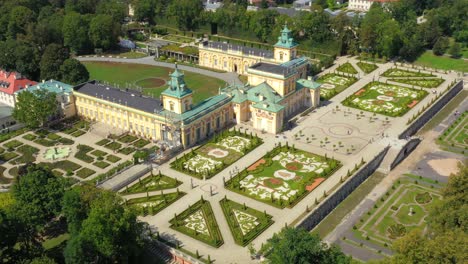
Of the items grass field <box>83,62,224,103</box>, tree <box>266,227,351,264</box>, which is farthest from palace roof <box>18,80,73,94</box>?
tree <box>266,227,351,264</box>

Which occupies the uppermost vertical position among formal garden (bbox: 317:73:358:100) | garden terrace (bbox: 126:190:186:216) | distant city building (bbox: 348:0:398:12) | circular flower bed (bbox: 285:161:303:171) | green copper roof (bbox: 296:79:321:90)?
distant city building (bbox: 348:0:398:12)

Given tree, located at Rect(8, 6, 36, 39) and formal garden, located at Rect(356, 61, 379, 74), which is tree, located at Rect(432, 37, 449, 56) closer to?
formal garden, located at Rect(356, 61, 379, 74)

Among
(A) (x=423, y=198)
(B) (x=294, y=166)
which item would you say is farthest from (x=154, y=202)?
(A) (x=423, y=198)

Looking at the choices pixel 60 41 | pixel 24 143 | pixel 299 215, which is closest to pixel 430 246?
pixel 299 215

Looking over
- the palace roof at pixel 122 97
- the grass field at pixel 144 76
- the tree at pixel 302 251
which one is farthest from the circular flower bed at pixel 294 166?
the grass field at pixel 144 76

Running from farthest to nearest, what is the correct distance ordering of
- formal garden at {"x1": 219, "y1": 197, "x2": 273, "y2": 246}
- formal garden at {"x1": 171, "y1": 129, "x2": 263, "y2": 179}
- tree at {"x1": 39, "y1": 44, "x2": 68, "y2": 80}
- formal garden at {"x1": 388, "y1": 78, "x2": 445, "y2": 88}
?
formal garden at {"x1": 388, "y1": 78, "x2": 445, "y2": 88}, tree at {"x1": 39, "y1": 44, "x2": 68, "y2": 80}, formal garden at {"x1": 171, "y1": 129, "x2": 263, "y2": 179}, formal garden at {"x1": 219, "y1": 197, "x2": 273, "y2": 246}

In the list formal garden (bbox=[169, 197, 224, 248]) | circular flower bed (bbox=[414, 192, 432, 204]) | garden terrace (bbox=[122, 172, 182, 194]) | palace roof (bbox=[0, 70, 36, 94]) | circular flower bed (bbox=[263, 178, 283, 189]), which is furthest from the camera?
palace roof (bbox=[0, 70, 36, 94])

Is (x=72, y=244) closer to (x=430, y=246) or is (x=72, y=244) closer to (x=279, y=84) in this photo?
(x=430, y=246)
